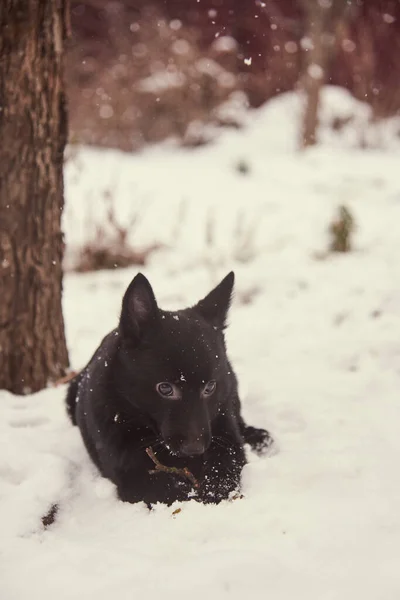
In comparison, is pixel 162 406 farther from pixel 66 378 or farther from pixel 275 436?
pixel 66 378

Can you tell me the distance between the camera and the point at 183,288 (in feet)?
20.3

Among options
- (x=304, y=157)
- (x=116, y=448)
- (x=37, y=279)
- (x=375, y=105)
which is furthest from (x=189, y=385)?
(x=375, y=105)

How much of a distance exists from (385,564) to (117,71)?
1254 cm

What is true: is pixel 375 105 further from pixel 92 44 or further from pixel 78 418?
pixel 78 418

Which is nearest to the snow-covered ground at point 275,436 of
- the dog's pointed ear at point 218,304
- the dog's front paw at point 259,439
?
the dog's front paw at point 259,439

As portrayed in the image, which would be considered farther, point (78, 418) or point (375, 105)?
point (375, 105)

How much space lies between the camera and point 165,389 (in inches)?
108

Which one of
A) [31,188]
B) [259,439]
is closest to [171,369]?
[259,439]

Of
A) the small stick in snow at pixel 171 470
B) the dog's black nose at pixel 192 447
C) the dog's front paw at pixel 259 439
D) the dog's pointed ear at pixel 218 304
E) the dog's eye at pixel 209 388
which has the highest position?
the dog's pointed ear at pixel 218 304

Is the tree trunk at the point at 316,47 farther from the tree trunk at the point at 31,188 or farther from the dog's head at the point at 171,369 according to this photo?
the dog's head at the point at 171,369

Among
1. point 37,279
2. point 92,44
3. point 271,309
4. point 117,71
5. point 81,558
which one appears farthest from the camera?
point 92,44

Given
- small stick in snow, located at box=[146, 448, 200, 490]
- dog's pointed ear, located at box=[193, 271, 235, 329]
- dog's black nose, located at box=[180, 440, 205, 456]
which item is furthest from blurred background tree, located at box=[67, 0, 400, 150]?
dog's black nose, located at box=[180, 440, 205, 456]

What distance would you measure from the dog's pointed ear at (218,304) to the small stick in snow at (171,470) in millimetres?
746

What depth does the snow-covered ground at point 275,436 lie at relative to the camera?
81.1 inches
